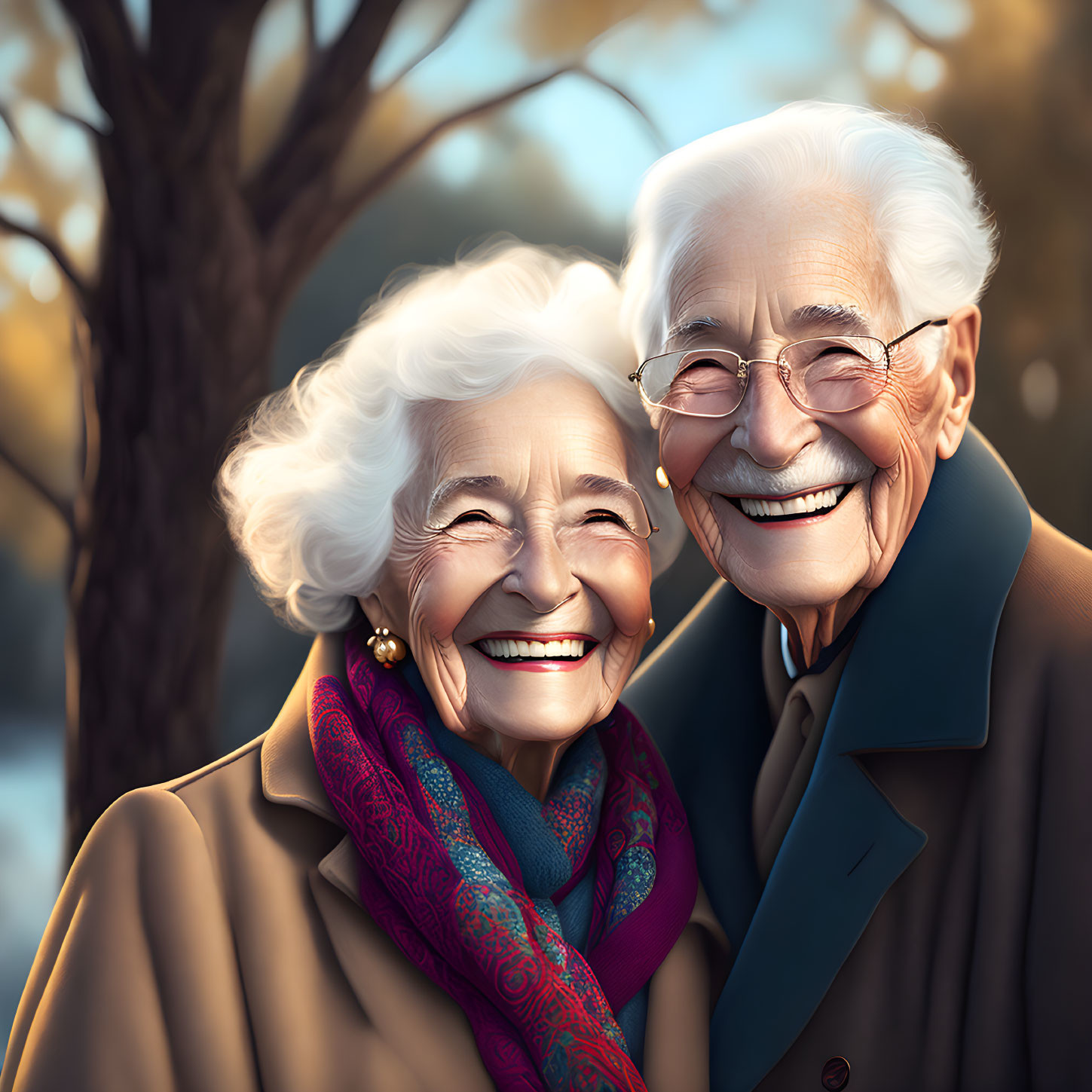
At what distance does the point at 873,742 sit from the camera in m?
1.59

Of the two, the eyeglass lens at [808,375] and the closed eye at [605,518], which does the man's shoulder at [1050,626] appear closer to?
the eyeglass lens at [808,375]

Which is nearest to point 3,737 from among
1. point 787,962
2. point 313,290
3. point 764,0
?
point 313,290

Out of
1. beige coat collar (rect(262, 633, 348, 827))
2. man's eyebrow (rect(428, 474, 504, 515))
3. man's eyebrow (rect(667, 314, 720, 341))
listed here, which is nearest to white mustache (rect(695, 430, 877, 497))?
man's eyebrow (rect(667, 314, 720, 341))

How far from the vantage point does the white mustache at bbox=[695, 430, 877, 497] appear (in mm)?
1596

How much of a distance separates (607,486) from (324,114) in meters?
2.65

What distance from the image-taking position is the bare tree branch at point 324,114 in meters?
3.57

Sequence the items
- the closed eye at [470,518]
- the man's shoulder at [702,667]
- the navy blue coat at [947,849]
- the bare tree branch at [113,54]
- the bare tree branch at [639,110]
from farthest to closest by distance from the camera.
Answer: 1. the bare tree branch at [639,110]
2. the bare tree branch at [113,54]
3. the man's shoulder at [702,667]
4. the closed eye at [470,518]
5. the navy blue coat at [947,849]

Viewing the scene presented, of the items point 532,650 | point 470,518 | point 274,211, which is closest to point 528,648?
point 532,650

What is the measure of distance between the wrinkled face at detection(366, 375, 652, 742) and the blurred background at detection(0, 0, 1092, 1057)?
6.83ft

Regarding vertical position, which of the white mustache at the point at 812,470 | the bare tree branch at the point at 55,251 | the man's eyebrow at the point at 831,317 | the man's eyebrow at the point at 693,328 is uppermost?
the bare tree branch at the point at 55,251

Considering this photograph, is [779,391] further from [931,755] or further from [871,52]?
[871,52]

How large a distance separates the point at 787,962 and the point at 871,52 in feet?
11.5

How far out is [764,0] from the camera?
12.0 ft

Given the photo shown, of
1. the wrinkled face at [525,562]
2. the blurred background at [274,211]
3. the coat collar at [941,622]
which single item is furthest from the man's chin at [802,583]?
the blurred background at [274,211]
